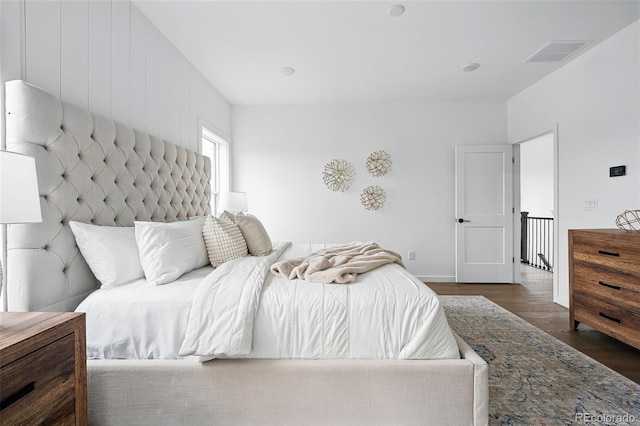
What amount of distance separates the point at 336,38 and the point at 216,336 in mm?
2489

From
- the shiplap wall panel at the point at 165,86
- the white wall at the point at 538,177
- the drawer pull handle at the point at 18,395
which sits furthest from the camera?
the white wall at the point at 538,177

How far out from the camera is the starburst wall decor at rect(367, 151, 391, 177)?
13.9 ft

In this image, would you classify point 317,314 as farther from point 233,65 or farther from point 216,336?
point 233,65

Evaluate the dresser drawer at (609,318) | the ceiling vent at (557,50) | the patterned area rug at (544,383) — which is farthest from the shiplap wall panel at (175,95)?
the dresser drawer at (609,318)

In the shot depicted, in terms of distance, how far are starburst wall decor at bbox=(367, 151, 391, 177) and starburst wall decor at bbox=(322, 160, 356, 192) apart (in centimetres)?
26

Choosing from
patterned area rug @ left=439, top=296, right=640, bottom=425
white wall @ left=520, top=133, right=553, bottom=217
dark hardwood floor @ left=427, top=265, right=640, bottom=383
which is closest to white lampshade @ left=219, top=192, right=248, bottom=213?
patterned area rug @ left=439, top=296, right=640, bottom=425

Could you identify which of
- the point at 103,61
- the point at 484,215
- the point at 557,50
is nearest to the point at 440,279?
the point at 484,215

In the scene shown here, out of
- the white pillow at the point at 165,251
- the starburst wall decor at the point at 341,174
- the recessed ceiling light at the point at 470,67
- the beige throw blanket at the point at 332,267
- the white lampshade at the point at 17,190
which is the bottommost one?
the beige throw blanket at the point at 332,267

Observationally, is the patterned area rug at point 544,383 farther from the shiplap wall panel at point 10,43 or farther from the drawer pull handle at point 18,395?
the shiplap wall panel at point 10,43

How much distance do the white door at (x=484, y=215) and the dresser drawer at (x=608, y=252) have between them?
1.62 metres

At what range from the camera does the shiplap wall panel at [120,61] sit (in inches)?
76.4

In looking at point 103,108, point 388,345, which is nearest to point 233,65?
point 103,108

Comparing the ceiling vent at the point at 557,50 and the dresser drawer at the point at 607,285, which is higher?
the ceiling vent at the point at 557,50

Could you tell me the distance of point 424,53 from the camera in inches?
113
